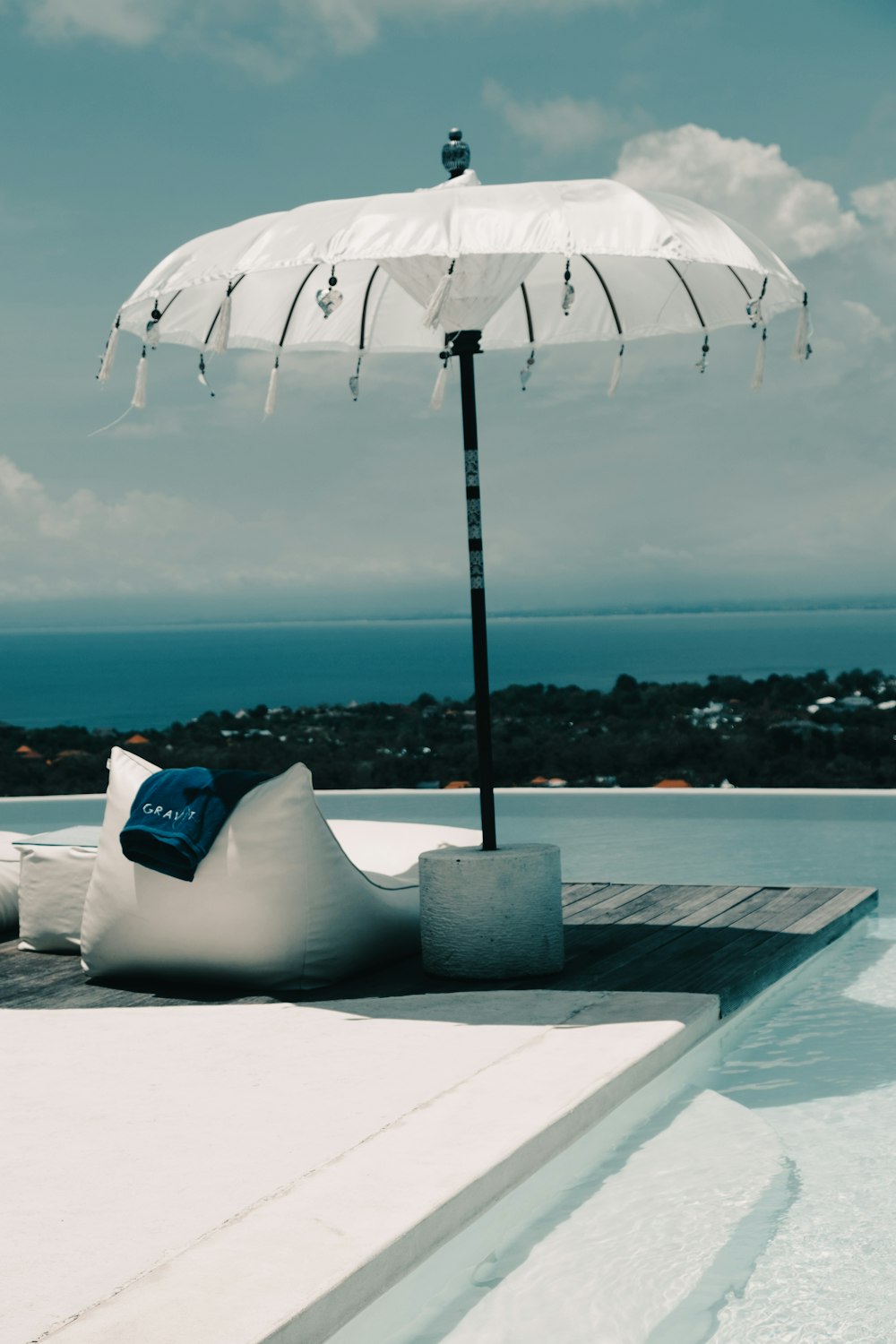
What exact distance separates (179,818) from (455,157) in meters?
2.12

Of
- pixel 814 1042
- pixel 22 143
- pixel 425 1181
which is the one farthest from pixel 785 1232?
pixel 22 143

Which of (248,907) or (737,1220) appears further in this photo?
(248,907)

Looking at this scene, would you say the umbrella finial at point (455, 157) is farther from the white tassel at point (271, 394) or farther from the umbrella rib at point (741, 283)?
the umbrella rib at point (741, 283)

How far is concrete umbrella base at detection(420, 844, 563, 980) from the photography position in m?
4.31

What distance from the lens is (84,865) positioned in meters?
4.71

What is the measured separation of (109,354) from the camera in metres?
4.29

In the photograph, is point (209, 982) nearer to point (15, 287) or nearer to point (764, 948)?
point (764, 948)

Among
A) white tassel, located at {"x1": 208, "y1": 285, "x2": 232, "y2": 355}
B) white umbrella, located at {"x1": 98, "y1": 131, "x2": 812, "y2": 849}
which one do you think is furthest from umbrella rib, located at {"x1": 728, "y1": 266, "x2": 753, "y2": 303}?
white tassel, located at {"x1": 208, "y1": 285, "x2": 232, "y2": 355}

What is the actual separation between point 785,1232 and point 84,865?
2.65 m

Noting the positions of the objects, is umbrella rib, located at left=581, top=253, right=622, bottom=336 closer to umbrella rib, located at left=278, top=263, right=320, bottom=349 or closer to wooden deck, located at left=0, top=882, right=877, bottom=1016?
umbrella rib, located at left=278, top=263, right=320, bottom=349

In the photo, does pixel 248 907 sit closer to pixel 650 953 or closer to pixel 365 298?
pixel 650 953

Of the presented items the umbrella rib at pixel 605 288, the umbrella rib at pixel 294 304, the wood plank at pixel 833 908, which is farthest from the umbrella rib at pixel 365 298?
the wood plank at pixel 833 908

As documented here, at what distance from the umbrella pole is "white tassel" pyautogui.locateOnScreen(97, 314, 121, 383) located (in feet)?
3.26

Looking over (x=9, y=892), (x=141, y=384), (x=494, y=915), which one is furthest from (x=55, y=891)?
(x=141, y=384)
